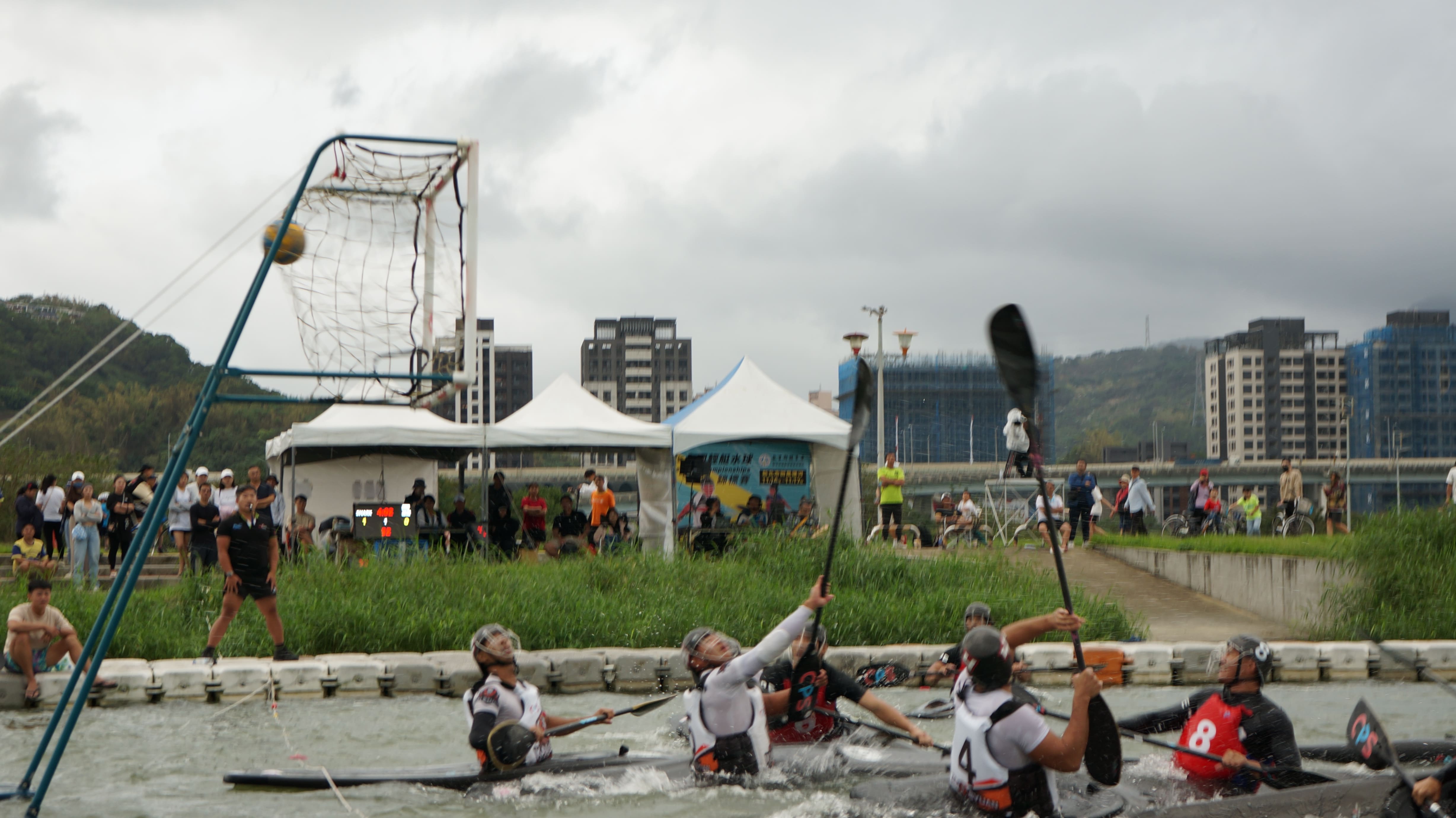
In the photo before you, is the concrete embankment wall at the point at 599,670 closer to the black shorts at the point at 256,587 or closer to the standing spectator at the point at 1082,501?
the black shorts at the point at 256,587

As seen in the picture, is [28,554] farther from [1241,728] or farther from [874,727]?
[1241,728]

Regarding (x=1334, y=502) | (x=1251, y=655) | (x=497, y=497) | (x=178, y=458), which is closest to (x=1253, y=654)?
(x=1251, y=655)

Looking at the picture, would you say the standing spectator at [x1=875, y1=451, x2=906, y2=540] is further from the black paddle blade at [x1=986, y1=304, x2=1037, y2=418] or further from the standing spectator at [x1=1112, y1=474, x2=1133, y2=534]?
the black paddle blade at [x1=986, y1=304, x2=1037, y2=418]

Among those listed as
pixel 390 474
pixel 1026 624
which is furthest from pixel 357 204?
pixel 390 474

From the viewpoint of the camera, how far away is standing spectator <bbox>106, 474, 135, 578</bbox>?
61.7ft

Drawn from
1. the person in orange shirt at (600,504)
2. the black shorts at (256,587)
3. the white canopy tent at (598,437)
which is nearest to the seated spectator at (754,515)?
the white canopy tent at (598,437)

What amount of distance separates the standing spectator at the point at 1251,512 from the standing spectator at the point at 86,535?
64.5 ft

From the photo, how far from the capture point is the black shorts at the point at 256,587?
11336 mm

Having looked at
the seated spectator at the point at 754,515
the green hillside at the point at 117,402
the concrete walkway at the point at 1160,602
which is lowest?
the concrete walkway at the point at 1160,602

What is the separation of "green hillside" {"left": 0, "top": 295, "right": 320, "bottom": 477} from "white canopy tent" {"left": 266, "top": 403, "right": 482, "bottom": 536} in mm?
32795

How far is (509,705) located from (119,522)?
1406 cm

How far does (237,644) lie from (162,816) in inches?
193

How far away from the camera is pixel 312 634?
12367mm

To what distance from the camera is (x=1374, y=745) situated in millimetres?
5738
